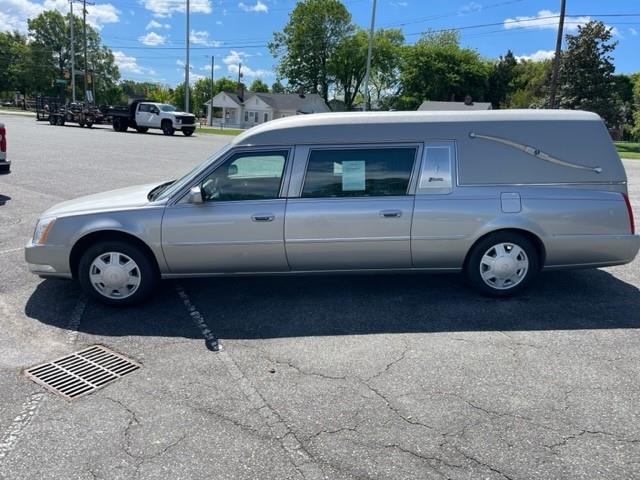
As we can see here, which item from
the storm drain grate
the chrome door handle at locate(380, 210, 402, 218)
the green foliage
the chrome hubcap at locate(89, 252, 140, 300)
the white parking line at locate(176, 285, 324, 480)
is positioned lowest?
the storm drain grate

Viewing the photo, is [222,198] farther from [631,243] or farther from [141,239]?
[631,243]

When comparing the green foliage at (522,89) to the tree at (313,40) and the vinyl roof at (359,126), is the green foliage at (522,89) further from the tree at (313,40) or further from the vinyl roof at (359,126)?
the vinyl roof at (359,126)

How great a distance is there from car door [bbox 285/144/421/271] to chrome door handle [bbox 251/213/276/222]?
16 cm

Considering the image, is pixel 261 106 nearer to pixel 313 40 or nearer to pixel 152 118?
pixel 313 40

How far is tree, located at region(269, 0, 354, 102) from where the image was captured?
72562 mm

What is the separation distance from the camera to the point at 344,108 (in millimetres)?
77312

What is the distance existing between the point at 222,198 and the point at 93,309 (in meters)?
1.63

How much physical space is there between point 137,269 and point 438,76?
212 ft

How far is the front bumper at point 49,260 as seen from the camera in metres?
4.46

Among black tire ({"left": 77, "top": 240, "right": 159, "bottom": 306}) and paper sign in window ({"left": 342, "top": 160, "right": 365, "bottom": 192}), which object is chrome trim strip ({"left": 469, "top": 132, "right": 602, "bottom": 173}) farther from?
black tire ({"left": 77, "top": 240, "right": 159, "bottom": 306})

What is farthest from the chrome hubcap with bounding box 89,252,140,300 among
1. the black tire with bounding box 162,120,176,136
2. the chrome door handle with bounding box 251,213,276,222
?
the black tire with bounding box 162,120,176,136

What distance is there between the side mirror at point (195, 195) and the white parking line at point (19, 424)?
197 centimetres

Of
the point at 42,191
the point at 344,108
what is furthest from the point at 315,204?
the point at 344,108

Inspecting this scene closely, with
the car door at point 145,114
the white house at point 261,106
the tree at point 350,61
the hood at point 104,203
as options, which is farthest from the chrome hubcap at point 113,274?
A: the tree at point 350,61
